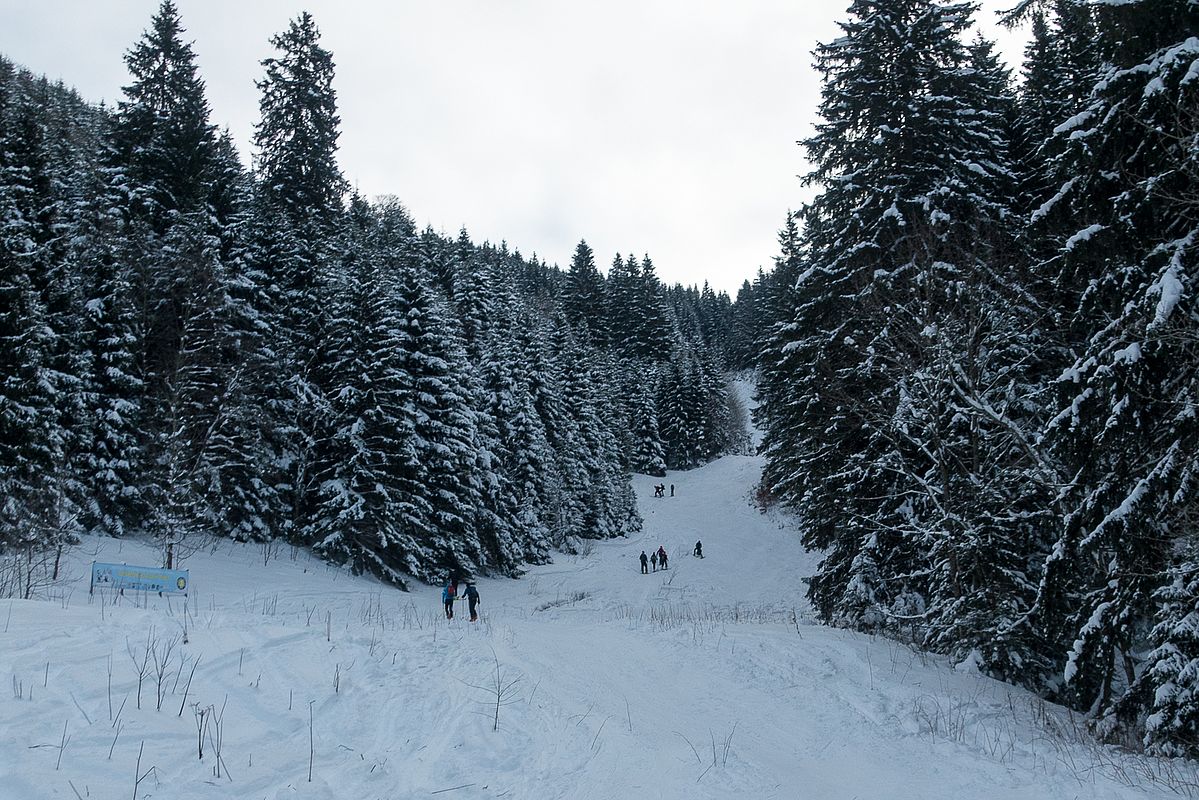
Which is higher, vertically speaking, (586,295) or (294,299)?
(586,295)

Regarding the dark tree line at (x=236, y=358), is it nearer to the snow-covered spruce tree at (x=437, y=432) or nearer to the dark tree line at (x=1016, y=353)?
the snow-covered spruce tree at (x=437, y=432)

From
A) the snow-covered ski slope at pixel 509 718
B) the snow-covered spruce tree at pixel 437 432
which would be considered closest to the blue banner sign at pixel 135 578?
the snow-covered ski slope at pixel 509 718

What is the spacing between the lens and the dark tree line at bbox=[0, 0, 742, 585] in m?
19.6

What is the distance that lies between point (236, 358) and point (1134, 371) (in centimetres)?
2618

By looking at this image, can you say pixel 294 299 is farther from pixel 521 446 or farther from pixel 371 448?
pixel 521 446

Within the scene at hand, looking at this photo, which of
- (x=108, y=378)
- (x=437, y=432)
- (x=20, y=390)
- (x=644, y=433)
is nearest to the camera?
(x=20, y=390)

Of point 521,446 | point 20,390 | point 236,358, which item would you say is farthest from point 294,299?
point 521,446

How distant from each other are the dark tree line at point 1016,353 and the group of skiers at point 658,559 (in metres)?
18.6

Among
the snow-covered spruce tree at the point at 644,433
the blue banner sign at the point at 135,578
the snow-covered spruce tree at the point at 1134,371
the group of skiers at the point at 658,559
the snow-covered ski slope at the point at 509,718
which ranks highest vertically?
the snow-covered spruce tree at the point at 644,433

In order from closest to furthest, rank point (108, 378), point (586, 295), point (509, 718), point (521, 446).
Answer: point (509, 718) < point (108, 378) < point (521, 446) < point (586, 295)

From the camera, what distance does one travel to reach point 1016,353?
A: 529 inches

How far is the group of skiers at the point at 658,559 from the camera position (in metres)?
36.3

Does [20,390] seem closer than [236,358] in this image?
Yes

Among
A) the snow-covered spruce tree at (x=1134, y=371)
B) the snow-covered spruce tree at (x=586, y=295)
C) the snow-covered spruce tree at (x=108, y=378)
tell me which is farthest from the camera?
the snow-covered spruce tree at (x=586, y=295)
